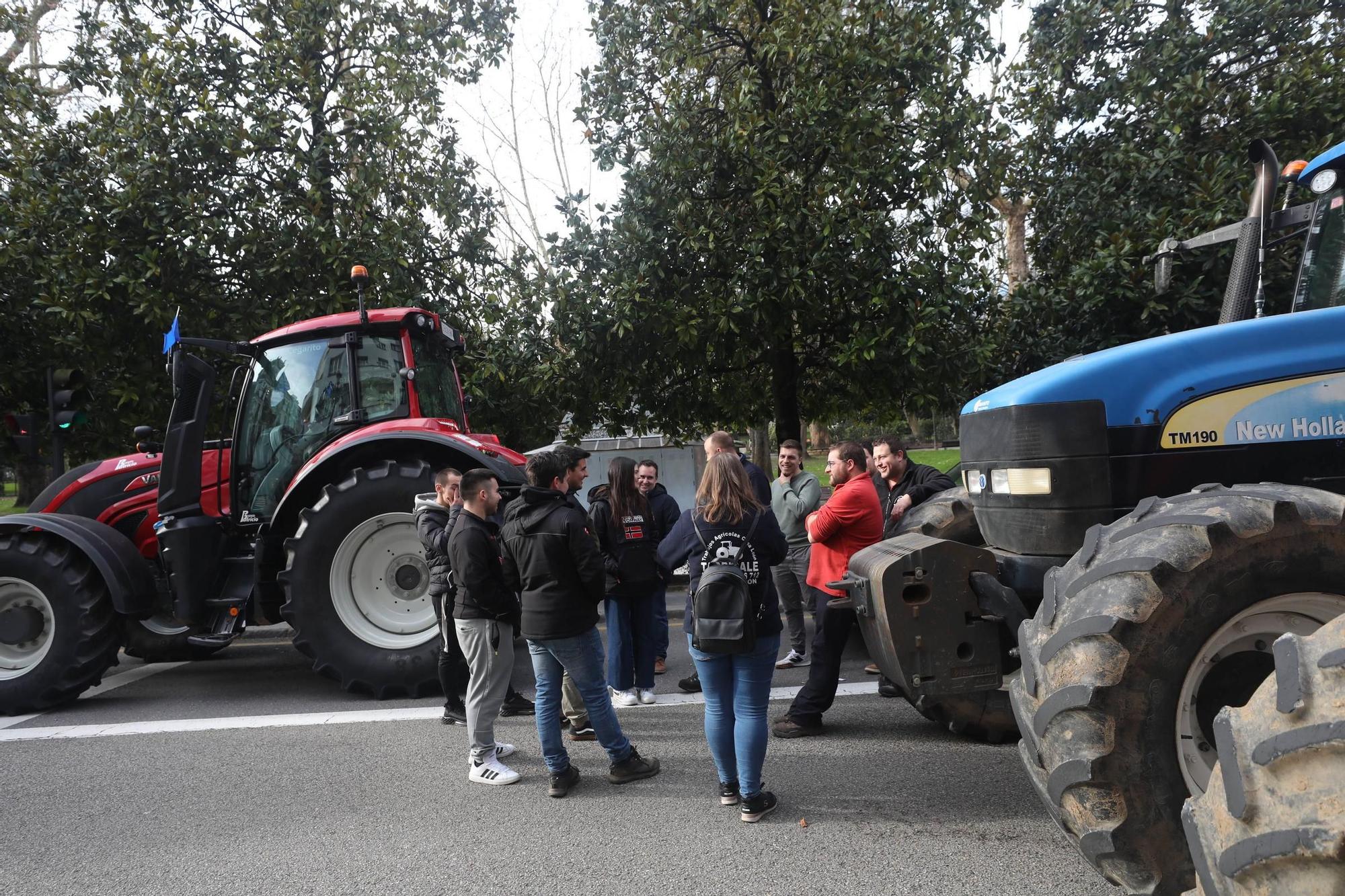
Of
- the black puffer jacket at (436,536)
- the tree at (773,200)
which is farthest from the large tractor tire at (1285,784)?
the tree at (773,200)

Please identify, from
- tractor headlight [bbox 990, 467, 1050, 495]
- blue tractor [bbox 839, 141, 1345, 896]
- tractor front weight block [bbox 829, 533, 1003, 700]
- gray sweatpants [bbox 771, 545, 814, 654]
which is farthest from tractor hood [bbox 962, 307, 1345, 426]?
gray sweatpants [bbox 771, 545, 814, 654]

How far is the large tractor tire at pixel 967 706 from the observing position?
4.71 meters

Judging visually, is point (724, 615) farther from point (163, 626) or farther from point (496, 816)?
point (163, 626)

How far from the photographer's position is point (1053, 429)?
11.4 feet

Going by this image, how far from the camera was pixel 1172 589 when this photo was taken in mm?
2742

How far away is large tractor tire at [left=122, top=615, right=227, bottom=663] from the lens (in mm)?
6785

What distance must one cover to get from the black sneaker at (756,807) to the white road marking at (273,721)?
5.29ft

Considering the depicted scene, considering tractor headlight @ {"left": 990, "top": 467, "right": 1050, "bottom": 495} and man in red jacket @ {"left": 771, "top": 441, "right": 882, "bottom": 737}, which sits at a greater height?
tractor headlight @ {"left": 990, "top": 467, "right": 1050, "bottom": 495}

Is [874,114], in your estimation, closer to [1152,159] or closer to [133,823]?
[1152,159]

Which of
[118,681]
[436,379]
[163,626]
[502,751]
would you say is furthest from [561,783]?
[118,681]

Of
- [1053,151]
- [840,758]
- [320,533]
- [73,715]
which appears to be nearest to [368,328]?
[320,533]

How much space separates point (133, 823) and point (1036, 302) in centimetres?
1020

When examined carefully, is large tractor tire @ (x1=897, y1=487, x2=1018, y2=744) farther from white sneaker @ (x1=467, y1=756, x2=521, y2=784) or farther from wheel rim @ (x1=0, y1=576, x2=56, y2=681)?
wheel rim @ (x1=0, y1=576, x2=56, y2=681)

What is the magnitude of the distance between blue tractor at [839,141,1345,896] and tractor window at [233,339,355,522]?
185 inches
